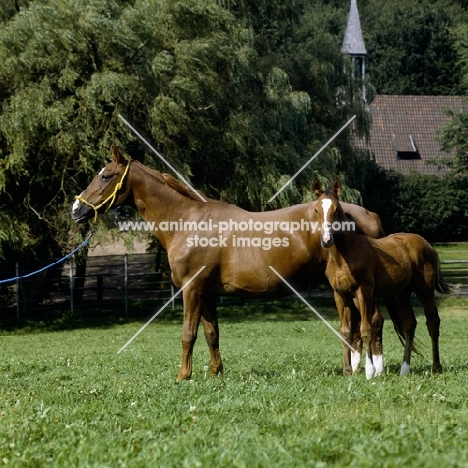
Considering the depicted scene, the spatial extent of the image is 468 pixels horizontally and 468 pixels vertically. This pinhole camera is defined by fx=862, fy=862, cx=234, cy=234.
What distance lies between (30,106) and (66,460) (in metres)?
20.3

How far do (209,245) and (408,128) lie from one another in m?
54.1

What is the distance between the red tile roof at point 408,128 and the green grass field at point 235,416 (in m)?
48.2

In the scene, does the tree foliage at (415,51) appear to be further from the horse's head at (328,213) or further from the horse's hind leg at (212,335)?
the horse's head at (328,213)

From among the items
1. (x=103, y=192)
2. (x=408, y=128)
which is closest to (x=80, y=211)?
(x=103, y=192)

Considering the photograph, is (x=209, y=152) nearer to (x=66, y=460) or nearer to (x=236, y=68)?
(x=236, y=68)

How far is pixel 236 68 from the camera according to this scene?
26.7 metres

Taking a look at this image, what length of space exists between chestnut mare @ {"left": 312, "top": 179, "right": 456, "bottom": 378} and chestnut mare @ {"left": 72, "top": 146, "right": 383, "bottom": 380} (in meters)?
0.45

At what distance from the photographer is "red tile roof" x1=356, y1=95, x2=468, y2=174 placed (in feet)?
197

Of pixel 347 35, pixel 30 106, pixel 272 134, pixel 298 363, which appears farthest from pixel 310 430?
pixel 347 35

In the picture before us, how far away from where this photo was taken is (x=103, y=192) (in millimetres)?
10930

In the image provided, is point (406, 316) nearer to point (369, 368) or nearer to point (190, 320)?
point (369, 368)

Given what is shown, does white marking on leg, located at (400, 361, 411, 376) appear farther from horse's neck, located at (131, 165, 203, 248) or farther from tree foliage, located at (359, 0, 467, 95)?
tree foliage, located at (359, 0, 467, 95)

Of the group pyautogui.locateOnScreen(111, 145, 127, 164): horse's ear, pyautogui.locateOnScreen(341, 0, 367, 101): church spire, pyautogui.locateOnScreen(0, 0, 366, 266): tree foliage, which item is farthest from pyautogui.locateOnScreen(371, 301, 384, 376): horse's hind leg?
pyautogui.locateOnScreen(341, 0, 367, 101): church spire

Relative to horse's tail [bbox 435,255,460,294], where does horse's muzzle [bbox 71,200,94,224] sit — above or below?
above
